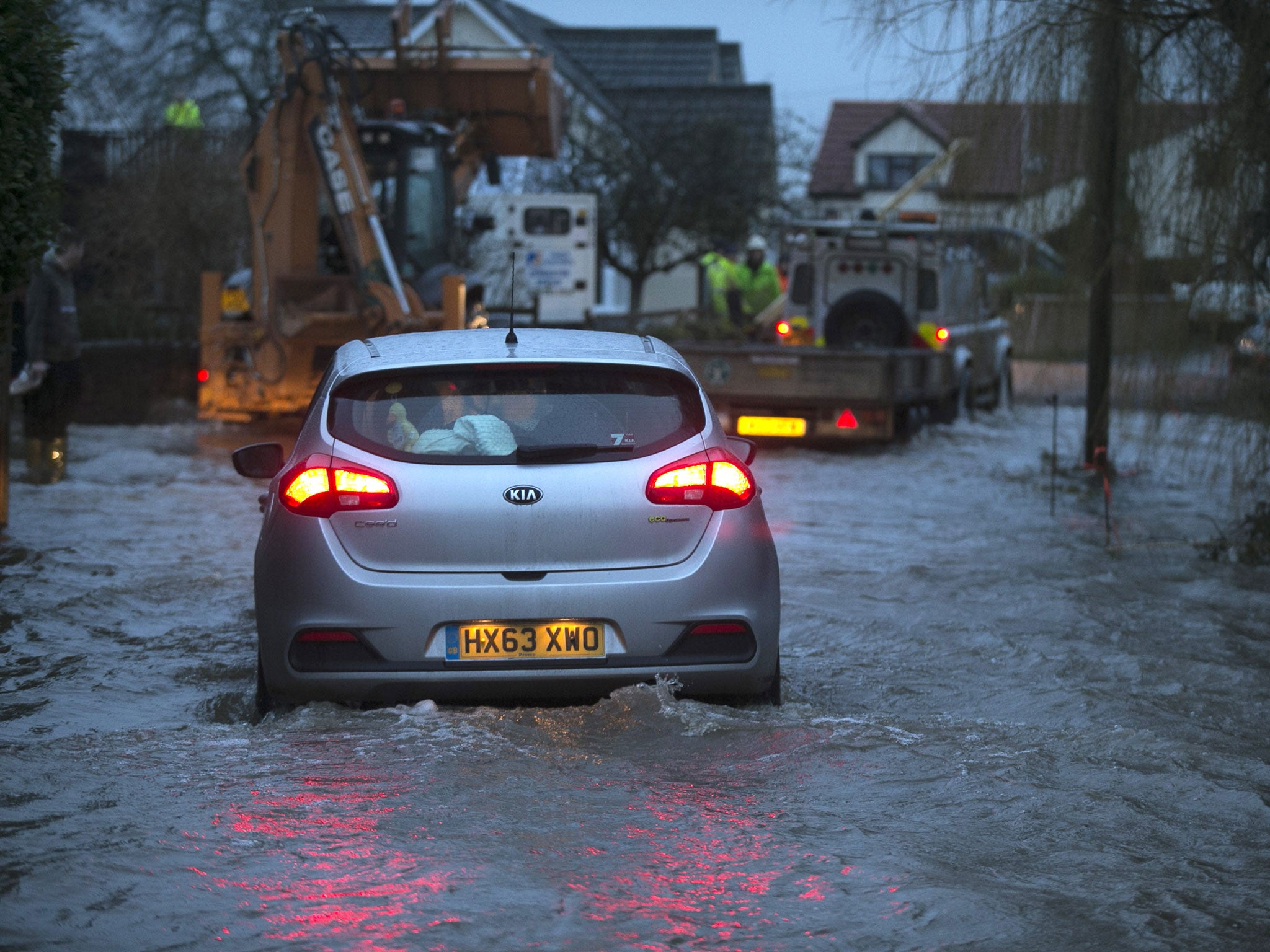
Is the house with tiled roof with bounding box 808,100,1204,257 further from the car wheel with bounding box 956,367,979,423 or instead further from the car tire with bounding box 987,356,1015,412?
the car tire with bounding box 987,356,1015,412

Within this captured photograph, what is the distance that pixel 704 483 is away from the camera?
580 cm

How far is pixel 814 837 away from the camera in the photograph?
15.9ft

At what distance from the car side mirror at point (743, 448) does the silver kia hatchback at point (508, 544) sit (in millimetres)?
672

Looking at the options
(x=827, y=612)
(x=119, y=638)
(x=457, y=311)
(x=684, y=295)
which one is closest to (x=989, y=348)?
(x=457, y=311)

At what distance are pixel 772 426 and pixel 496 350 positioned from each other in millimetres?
12243

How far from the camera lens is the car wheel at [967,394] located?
2091 centimetres

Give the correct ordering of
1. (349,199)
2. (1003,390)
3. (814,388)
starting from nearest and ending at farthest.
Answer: (349,199) → (814,388) → (1003,390)

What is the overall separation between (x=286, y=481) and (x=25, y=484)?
8.80 meters

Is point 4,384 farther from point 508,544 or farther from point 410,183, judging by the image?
point 410,183

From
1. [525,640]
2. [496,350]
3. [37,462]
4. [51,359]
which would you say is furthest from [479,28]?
[525,640]

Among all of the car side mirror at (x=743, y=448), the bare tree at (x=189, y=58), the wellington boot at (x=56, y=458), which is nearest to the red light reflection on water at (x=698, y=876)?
the car side mirror at (x=743, y=448)

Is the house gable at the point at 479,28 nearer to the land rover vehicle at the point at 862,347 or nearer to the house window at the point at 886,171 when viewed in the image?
the house window at the point at 886,171

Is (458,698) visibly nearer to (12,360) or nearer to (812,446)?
(12,360)

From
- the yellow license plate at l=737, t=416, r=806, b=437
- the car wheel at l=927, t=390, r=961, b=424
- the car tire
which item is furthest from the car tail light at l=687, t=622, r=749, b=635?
the car tire
